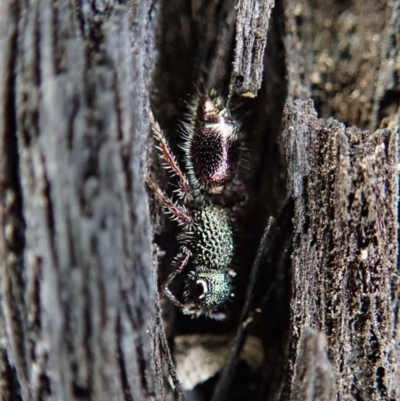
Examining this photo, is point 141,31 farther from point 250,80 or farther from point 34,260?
point 34,260

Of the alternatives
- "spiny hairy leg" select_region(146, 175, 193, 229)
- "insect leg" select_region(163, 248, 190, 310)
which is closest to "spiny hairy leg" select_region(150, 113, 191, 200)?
"spiny hairy leg" select_region(146, 175, 193, 229)

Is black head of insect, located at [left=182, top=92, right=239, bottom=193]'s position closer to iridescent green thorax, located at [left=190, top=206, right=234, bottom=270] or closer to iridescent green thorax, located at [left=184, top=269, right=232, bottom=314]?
iridescent green thorax, located at [left=190, top=206, right=234, bottom=270]

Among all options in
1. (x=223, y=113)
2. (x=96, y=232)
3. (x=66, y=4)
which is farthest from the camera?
(x=223, y=113)

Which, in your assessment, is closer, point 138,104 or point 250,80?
point 138,104

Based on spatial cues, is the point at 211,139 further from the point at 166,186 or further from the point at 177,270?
the point at 177,270

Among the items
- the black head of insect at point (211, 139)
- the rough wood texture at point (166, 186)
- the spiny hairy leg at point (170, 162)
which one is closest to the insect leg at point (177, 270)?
the rough wood texture at point (166, 186)

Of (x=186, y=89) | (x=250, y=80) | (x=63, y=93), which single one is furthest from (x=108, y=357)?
(x=186, y=89)
